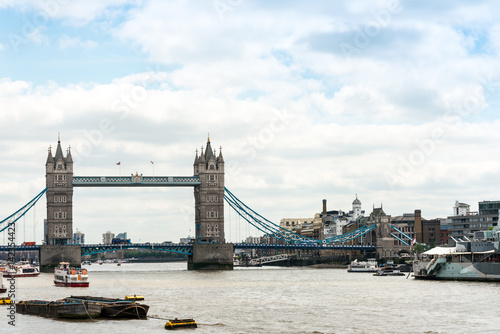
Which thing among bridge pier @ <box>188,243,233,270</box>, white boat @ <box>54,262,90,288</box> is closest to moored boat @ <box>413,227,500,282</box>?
white boat @ <box>54,262,90,288</box>

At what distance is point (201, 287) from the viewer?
308 ft

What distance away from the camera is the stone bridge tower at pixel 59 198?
152 metres

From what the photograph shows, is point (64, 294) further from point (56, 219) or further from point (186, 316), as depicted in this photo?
point (56, 219)

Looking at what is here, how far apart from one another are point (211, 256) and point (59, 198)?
28574 mm

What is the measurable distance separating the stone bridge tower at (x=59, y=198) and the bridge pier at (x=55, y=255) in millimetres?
4572

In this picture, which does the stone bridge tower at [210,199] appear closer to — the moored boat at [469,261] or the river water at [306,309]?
the moored boat at [469,261]

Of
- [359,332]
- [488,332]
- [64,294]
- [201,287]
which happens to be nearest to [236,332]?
[359,332]

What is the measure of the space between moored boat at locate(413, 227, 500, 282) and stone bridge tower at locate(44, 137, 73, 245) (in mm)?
69960

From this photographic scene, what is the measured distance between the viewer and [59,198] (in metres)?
152

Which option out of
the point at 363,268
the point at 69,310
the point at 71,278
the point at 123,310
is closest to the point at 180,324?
A: the point at 123,310

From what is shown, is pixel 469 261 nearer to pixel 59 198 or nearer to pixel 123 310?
pixel 123 310

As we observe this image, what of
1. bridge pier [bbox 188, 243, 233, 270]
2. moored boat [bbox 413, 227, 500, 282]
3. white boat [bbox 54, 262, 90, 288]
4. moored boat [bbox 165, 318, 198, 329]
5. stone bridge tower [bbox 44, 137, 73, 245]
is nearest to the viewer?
moored boat [bbox 165, 318, 198, 329]

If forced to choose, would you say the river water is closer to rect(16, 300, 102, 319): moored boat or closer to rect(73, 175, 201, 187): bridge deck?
rect(16, 300, 102, 319): moored boat

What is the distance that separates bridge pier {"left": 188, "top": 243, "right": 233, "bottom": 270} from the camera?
150000 millimetres
